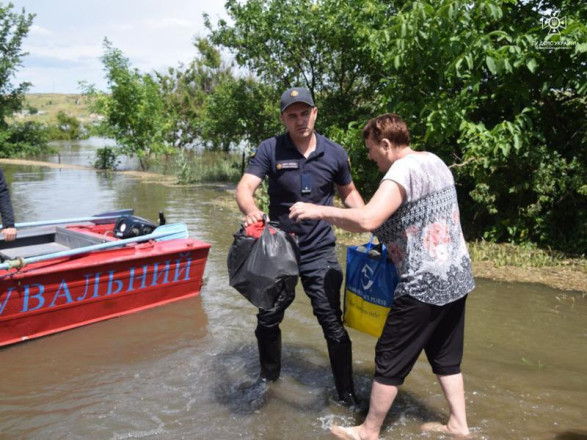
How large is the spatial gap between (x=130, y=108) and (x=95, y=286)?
740 inches

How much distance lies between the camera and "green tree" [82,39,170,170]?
72.4 ft

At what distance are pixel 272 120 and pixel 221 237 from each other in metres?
6.95

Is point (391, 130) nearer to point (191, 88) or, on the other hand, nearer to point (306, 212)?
point (306, 212)

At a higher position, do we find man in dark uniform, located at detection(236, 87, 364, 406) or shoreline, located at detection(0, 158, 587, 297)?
man in dark uniform, located at detection(236, 87, 364, 406)

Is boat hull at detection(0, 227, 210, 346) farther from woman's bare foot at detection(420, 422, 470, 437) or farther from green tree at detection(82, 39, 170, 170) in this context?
green tree at detection(82, 39, 170, 170)

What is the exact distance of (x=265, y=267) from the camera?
3.04 m

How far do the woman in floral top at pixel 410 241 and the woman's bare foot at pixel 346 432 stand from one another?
287 millimetres

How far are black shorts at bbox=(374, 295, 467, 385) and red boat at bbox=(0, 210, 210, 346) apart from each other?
131 inches

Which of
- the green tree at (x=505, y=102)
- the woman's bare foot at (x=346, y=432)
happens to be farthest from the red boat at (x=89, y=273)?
the green tree at (x=505, y=102)

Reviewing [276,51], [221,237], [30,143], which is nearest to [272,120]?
[276,51]

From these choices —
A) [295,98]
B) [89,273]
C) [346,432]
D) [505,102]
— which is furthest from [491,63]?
[89,273]

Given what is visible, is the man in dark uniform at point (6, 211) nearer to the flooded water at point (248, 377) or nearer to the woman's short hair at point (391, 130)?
the flooded water at point (248, 377)

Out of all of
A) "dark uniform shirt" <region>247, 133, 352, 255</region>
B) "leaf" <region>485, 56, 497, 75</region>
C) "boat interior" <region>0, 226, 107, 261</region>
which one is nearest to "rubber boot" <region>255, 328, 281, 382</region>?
"dark uniform shirt" <region>247, 133, 352, 255</region>

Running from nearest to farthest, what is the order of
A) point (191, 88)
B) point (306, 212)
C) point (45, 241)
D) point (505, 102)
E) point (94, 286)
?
point (306, 212) < point (94, 286) < point (45, 241) < point (505, 102) < point (191, 88)
